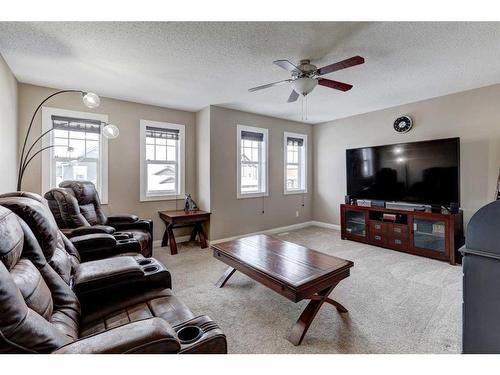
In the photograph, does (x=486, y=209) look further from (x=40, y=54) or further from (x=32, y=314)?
(x=40, y=54)

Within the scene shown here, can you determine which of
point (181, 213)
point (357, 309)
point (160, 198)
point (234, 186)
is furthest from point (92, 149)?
point (357, 309)

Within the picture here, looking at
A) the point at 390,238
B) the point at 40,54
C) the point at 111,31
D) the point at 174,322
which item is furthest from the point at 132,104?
the point at 390,238

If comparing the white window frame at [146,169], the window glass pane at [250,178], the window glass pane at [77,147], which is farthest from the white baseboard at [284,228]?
the window glass pane at [77,147]

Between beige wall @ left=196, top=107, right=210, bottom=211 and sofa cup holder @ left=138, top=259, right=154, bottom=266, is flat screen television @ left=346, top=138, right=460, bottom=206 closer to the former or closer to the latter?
beige wall @ left=196, top=107, right=210, bottom=211

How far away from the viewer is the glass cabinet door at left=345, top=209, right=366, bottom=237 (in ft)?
14.2

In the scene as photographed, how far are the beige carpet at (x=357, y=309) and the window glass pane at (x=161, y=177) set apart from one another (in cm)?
138

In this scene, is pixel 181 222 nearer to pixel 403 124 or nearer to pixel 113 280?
pixel 113 280

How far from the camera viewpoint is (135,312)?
1.36m

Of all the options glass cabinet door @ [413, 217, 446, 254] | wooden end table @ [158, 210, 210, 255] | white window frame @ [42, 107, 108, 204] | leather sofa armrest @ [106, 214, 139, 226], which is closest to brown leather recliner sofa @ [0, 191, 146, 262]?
leather sofa armrest @ [106, 214, 139, 226]

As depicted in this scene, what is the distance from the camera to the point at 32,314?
0.88 m

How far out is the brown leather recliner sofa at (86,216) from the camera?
273cm

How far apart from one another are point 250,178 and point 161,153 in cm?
176

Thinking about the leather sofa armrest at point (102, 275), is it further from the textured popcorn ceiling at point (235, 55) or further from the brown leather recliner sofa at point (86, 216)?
the textured popcorn ceiling at point (235, 55)
